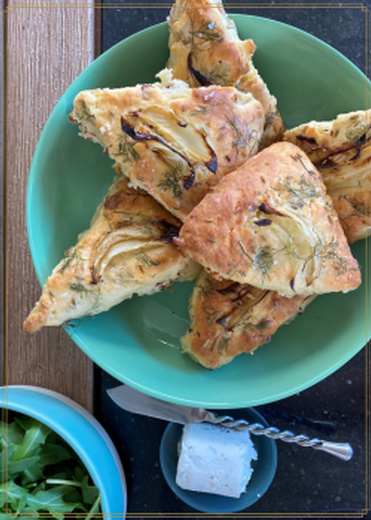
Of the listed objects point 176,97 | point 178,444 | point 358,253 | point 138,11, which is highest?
point 138,11

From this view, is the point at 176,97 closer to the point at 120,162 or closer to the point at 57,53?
the point at 120,162

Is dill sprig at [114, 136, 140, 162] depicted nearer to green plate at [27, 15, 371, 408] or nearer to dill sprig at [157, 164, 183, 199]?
dill sprig at [157, 164, 183, 199]

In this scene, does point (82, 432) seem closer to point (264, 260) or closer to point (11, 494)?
point (11, 494)

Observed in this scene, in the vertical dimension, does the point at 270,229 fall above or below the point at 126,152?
below

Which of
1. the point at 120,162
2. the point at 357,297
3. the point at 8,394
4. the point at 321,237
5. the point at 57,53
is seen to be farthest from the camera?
the point at 57,53

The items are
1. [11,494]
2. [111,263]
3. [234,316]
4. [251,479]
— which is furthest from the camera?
[251,479]

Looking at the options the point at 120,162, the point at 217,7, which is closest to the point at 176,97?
the point at 120,162

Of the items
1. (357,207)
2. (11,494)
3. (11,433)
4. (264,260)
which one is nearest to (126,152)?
(264,260)
